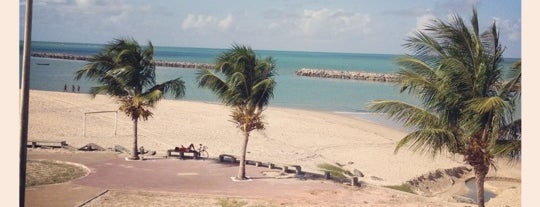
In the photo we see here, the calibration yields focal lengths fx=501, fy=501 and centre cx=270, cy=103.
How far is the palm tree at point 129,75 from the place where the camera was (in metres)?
12.5

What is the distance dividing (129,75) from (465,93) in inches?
317

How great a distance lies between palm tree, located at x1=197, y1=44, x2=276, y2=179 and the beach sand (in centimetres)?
378

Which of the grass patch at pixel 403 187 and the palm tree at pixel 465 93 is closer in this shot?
the palm tree at pixel 465 93

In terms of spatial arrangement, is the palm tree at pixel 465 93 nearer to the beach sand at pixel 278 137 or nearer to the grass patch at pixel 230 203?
the grass patch at pixel 230 203

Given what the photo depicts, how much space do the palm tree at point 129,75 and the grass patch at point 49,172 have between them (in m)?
1.81

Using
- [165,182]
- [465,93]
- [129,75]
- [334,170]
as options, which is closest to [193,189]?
[165,182]

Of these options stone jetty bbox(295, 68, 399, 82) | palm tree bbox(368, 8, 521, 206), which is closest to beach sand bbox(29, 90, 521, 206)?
palm tree bbox(368, 8, 521, 206)

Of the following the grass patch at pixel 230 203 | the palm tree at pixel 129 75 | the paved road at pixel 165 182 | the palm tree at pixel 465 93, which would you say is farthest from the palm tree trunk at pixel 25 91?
the palm tree at pixel 465 93

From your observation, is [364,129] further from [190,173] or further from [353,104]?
[190,173]

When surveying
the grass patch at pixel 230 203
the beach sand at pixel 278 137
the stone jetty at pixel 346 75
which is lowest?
the grass patch at pixel 230 203

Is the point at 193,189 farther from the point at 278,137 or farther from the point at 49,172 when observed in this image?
the point at 278,137

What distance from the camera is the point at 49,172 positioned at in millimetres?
11461

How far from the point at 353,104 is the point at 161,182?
769 inches
